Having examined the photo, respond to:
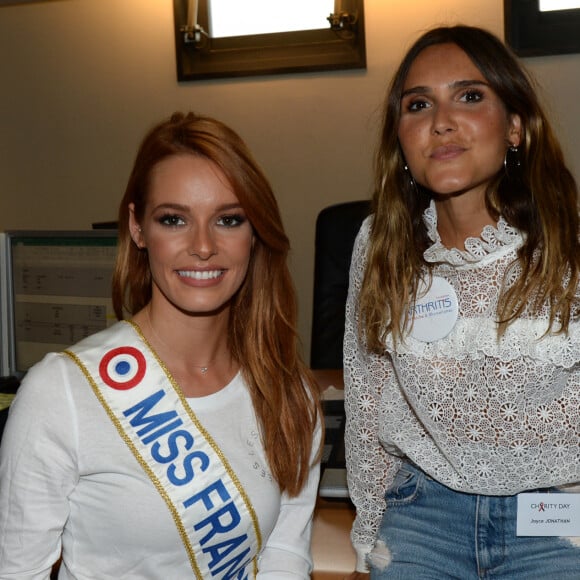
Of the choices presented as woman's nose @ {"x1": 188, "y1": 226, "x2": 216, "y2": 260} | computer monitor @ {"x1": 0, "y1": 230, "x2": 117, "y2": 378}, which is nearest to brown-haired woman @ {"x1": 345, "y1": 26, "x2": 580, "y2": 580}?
woman's nose @ {"x1": 188, "y1": 226, "x2": 216, "y2": 260}

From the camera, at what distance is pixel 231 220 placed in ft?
4.62

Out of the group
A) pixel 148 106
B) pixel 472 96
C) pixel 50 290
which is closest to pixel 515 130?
pixel 472 96

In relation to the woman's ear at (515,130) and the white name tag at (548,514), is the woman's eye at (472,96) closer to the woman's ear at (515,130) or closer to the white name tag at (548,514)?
the woman's ear at (515,130)

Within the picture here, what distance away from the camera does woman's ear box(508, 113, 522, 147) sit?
1582 mm

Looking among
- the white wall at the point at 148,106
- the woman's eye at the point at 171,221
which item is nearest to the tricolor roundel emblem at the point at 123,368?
the woman's eye at the point at 171,221

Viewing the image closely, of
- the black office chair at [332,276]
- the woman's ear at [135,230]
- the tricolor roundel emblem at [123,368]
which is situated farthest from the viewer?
the black office chair at [332,276]

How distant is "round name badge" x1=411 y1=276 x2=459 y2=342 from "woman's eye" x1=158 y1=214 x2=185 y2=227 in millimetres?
481

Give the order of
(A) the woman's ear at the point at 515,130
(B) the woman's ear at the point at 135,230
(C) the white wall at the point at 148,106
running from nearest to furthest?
1. (B) the woman's ear at the point at 135,230
2. (A) the woman's ear at the point at 515,130
3. (C) the white wall at the point at 148,106

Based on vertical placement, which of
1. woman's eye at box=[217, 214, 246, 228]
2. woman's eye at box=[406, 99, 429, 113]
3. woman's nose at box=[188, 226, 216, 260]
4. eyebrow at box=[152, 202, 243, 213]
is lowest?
woman's nose at box=[188, 226, 216, 260]

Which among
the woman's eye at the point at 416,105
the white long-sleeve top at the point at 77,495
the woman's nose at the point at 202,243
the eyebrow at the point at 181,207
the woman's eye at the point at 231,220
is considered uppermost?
the woman's eye at the point at 416,105

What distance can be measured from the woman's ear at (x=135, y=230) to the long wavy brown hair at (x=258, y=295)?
0.01 meters

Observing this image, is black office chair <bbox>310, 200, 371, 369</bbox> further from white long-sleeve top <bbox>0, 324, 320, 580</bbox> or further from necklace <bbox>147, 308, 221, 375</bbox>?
white long-sleeve top <bbox>0, 324, 320, 580</bbox>

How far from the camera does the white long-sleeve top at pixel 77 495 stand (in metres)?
1.22

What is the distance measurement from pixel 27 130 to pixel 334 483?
258 cm
